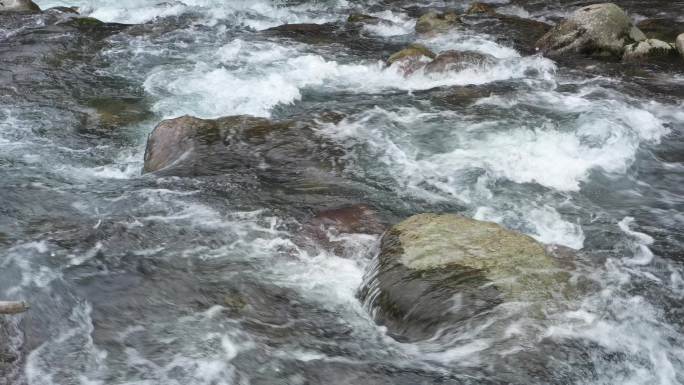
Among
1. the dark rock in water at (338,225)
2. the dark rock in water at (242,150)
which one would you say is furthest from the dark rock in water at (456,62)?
the dark rock in water at (338,225)

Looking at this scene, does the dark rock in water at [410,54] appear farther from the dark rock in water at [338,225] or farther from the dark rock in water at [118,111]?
the dark rock in water at [338,225]

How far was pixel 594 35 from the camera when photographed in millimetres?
11469

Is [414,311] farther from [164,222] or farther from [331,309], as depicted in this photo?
[164,222]

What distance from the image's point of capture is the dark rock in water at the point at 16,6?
13916 millimetres

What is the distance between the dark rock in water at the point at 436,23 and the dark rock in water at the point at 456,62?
9.69 ft

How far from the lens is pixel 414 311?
4.67m

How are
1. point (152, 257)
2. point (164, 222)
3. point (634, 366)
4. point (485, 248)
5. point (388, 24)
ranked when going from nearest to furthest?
point (634, 366) < point (485, 248) < point (152, 257) < point (164, 222) < point (388, 24)

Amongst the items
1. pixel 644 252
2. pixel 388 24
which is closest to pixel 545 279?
pixel 644 252

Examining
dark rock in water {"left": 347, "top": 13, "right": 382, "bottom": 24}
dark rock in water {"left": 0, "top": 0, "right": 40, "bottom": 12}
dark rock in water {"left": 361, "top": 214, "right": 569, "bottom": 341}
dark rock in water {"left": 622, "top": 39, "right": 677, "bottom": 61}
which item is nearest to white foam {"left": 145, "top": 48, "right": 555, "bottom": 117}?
dark rock in water {"left": 622, "top": 39, "right": 677, "bottom": 61}

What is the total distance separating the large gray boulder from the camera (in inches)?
447

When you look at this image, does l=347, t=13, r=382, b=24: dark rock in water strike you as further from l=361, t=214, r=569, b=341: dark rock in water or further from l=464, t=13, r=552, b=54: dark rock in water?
l=361, t=214, r=569, b=341: dark rock in water

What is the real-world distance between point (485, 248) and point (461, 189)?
2.08 m

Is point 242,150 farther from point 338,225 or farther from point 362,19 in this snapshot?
point 362,19

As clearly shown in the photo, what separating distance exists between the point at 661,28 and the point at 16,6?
15033mm
